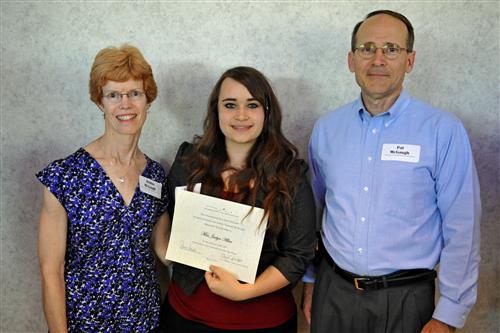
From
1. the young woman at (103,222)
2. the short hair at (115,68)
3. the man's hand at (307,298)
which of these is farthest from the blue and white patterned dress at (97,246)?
the man's hand at (307,298)

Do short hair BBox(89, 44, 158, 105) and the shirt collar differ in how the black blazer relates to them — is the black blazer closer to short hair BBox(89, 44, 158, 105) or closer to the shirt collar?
the shirt collar

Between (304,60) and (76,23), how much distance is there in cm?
113

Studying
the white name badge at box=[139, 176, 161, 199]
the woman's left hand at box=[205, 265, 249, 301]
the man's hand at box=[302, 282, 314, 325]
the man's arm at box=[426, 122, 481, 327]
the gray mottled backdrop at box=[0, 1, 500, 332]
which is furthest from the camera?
the gray mottled backdrop at box=[0, 1, 500, 332]

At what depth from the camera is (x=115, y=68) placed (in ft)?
6.06

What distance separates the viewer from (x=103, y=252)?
73.4 inches

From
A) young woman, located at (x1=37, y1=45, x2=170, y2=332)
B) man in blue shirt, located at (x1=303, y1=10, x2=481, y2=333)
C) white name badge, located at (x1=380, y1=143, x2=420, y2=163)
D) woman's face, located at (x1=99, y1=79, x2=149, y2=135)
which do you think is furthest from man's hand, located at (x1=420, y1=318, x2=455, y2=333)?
woman's face, located at (x1=99, y1=79, x2=149, y2=135)

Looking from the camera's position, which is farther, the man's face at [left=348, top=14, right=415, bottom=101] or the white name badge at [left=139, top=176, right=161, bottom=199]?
the white name badge at [left=139, top=176, right=161, bottom=199]

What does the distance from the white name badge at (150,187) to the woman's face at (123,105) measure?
20cm

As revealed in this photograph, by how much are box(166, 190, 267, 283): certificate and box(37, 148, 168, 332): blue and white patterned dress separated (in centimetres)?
18

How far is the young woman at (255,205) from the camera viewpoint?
72.2 inches

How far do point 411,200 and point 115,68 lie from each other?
1238mm

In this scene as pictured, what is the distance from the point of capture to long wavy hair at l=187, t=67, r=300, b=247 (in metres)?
1.83

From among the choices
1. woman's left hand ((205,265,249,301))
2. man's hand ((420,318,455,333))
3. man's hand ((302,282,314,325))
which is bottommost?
man's hand ((302,282,314,325))
